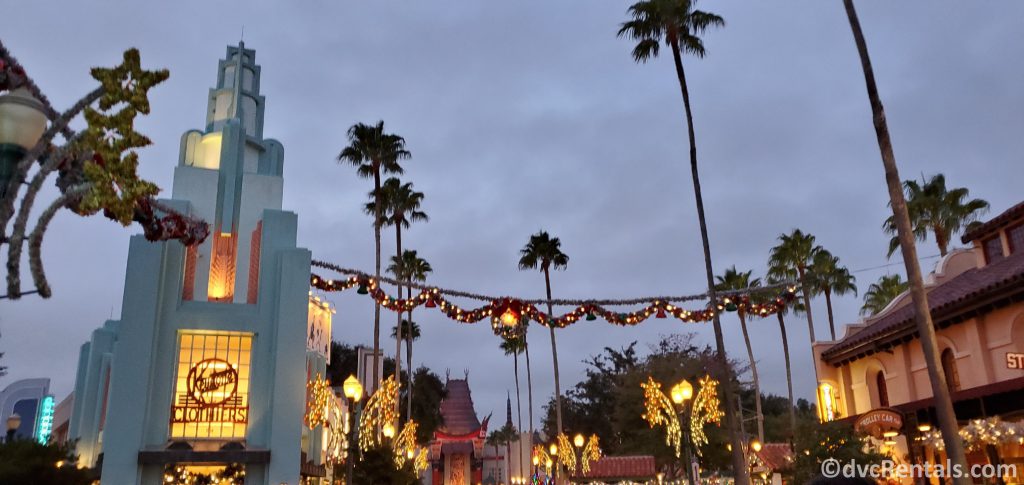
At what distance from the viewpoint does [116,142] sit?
7.72 metres

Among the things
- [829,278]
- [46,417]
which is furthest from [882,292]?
[46,417]

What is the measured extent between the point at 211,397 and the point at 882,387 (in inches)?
874

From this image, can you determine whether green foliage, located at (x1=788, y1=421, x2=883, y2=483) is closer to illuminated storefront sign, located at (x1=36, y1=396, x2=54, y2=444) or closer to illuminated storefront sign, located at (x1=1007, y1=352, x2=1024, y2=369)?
illuminated storefront sign, located at (x1=1007, y1=352, x2=1024, y2=369)

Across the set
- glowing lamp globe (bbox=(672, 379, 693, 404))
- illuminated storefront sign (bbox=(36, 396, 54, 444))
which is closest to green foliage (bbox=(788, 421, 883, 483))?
glowing lamp globe (bbox=(672, 379, 693, 404))

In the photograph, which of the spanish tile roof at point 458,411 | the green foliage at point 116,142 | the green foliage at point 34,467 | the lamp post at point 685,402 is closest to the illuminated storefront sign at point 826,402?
the lamp post at point 685,402

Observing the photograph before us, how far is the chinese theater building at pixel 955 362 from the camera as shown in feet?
67.6

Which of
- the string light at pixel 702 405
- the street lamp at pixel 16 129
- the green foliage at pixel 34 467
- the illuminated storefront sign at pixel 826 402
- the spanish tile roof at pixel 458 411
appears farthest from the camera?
the spanish tile roof at pixel 458 411

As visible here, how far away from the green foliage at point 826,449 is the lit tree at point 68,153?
1827 cm

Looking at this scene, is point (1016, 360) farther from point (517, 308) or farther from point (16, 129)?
point (16, 129)

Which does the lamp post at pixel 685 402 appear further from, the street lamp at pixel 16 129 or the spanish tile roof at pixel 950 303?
the street lamp at pixel 16 129

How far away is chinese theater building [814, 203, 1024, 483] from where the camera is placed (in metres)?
20.6

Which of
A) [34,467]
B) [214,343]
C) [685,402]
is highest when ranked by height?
[214,343]

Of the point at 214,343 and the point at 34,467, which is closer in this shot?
the point at 34,467

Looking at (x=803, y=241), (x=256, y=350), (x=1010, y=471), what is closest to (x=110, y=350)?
(x=256, y=350)
